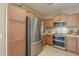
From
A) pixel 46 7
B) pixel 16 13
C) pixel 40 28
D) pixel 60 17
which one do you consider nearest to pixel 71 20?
pixel 60 17

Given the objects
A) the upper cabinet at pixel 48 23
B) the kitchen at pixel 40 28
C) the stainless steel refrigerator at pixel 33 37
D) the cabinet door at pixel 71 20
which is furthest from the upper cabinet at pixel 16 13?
the cabinet door at pixel 71 20

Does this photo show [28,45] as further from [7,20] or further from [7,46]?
[7,20]

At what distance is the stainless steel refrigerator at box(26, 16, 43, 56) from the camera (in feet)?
9.10

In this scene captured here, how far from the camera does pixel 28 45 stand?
2.78 meters

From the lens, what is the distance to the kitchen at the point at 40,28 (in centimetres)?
236

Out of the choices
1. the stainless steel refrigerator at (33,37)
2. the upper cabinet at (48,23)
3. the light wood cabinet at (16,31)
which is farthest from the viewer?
the stainless steel refrigerator at (33,37)

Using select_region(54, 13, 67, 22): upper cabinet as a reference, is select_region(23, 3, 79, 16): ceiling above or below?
above

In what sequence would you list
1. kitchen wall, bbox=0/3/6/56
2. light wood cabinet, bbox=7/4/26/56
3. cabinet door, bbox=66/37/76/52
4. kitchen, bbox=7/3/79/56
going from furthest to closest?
cabinet door, bbox=66/37/76/52
kitchen, bbox=7/3/79/56
light wood cabinet, bbox=7/4/26/56
kitchen wall, bbox=0/3/6/56

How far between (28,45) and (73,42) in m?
1.35

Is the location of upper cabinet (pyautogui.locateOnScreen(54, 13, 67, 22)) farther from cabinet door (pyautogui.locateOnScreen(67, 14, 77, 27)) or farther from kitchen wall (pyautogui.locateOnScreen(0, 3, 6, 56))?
kitchen wall (pyautogui.locateOnScreen(0, 3, 6, 56))

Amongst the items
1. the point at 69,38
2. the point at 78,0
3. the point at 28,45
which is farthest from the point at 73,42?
the point at 78,0

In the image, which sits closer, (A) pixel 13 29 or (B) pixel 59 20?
(A) pixel 13 29

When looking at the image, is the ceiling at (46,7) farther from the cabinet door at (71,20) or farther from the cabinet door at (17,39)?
the cabinet door at (71,20)

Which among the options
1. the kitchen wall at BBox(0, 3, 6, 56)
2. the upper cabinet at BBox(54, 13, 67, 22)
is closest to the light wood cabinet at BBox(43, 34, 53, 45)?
the upper cabinet at BBox(54, 13, 67, 22)
